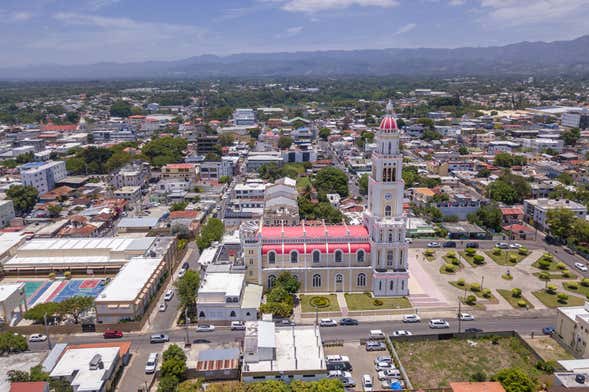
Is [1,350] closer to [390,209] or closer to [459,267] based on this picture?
[390,209]

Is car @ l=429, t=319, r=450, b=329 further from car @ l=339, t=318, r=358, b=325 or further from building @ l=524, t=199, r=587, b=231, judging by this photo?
building @ l=524, t=199, r=587, b=231

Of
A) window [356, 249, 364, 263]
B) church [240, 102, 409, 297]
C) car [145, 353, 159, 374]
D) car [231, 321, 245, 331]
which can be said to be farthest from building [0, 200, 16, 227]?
window [356, 249, 364, 263]

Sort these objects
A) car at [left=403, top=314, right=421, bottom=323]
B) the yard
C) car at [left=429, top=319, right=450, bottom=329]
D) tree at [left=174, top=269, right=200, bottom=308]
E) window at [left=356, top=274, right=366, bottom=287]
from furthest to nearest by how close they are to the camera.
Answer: window at [left=356, top=274, right=366, bottom=287] < tree at [left=174, top=269, right=200, bottom=308] < car at [left=403, top=314, right=421, bottom=323] < car at [left=429, top=319, right=450, bottom=329] < the yard

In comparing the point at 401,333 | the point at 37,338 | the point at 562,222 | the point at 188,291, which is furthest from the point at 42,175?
the point at 562,222

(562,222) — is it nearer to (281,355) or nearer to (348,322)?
(348,322)

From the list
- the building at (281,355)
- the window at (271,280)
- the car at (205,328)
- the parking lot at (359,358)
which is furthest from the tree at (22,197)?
the parking lot at (359,358)

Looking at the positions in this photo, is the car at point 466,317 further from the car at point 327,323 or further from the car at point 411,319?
the car at point 327,323
